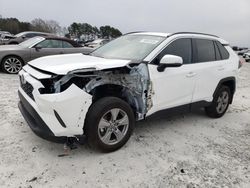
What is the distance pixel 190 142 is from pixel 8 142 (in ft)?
8.99

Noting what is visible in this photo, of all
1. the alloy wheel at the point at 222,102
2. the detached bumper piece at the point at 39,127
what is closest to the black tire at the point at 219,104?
the alloy wheel at the point at 222,102

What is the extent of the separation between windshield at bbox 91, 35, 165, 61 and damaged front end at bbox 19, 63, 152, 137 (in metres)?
0.53

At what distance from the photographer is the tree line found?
5078 centimetres

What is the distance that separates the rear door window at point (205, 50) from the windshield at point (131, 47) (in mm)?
877

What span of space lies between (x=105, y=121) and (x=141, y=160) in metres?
0.71

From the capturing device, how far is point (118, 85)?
3.40 m

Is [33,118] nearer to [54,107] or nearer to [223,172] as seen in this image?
[54,107]

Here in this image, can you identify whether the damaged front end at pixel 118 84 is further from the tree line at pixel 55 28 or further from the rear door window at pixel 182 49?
the tree line at pixel 55 28

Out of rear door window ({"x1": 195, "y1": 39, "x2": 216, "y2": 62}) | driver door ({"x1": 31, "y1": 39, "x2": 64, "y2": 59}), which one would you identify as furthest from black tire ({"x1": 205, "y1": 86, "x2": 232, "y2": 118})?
driver door ({"x1": 31, "y1": 39, "x2": 64, "y2": 59})

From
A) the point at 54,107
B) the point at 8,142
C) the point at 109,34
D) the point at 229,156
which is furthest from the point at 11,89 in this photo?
the point at 109,34

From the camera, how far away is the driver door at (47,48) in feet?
28.5

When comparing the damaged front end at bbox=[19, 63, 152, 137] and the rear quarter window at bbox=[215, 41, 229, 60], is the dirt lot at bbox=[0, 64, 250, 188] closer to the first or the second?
the damaged front end at bbox=[19, 63, 152, 137]

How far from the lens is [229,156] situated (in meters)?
3.69

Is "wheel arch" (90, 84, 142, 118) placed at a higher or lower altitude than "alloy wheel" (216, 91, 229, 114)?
higher
